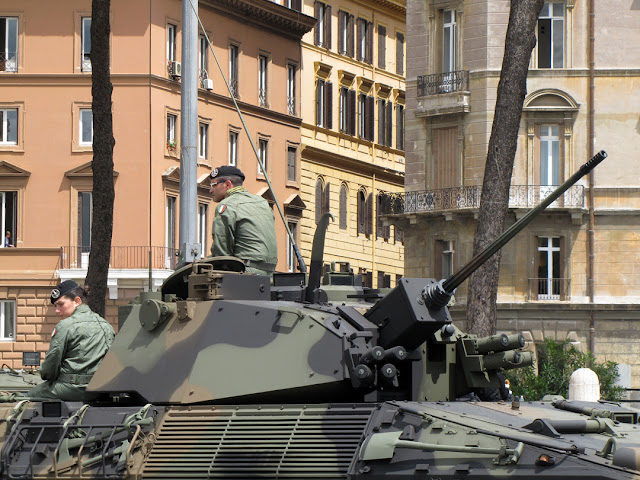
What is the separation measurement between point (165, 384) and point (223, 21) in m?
40.5

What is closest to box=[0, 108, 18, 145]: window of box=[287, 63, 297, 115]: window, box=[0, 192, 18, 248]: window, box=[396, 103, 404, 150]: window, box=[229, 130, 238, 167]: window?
box=[0, 192, 18, 248]: window

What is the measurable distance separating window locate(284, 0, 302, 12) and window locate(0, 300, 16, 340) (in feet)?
53.3

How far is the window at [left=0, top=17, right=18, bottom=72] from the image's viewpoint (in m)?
50.7

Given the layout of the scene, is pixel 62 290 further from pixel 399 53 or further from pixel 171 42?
pixel 399 53

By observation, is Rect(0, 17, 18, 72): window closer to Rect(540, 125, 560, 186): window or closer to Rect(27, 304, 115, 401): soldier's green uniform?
Rect(540, 125, 560, 186): window

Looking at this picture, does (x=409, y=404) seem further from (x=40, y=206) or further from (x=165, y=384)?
(x=40, y=206)

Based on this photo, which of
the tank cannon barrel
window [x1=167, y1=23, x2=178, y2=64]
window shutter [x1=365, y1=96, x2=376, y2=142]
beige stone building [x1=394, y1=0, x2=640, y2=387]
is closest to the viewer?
the tank cannon barrel

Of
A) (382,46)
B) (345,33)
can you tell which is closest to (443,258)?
(345,33)

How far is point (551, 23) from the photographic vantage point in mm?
45844

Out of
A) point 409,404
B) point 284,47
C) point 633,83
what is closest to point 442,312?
point 409,404

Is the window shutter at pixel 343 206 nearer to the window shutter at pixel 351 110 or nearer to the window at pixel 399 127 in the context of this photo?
the window shutter at pixel 351 110

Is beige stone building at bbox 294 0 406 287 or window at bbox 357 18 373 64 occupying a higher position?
window at bbox 357 18 373 64

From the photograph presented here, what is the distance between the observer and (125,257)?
50281 millimetres

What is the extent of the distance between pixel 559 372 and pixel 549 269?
6473mm
